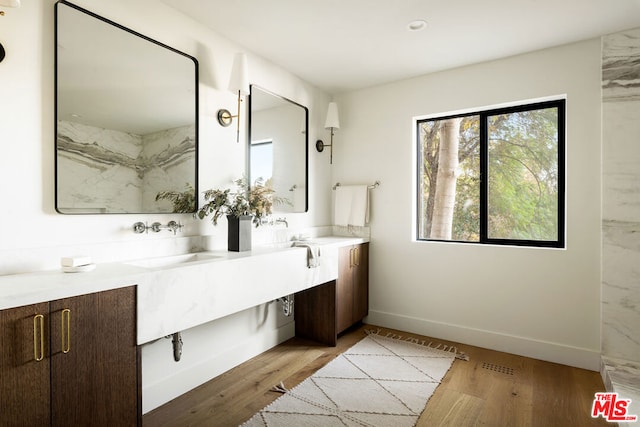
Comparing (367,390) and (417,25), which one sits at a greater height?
(417,25)

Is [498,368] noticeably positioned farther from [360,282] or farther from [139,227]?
[139,227]

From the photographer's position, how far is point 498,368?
2.54m

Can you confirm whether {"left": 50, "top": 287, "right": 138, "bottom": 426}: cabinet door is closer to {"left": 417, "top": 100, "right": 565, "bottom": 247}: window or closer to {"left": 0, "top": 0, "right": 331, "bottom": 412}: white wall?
{"left": 0, "top": 0, "right": 331, "bottom": 412}: white wall

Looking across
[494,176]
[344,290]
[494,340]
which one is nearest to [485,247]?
[494,176]

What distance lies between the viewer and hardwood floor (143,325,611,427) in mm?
1920

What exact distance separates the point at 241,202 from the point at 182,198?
0.37 metres

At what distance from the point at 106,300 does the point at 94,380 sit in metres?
0.31

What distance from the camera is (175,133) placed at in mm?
2186

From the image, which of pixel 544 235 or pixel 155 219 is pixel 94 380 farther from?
A: pixel 544 235

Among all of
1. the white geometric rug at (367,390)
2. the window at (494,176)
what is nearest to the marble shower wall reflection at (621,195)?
the window at (494,176)

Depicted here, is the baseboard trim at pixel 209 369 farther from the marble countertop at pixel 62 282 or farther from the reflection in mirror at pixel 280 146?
the reflection in mirror at pixel 280 146

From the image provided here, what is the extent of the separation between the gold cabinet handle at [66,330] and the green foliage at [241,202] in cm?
102

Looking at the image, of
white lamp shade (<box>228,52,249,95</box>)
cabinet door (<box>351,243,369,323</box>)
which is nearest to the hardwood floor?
cabinet door (<box>351,243,369,323</box>)

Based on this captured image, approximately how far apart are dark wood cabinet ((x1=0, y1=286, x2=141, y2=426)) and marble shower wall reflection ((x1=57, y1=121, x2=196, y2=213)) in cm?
64
